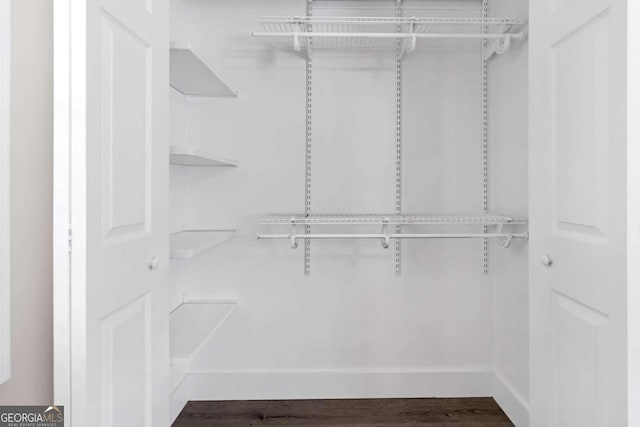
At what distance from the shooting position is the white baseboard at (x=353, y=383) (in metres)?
2.14

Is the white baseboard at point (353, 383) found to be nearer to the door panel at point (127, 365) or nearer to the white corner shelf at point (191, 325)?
the white corner shelf at point (191, 325)

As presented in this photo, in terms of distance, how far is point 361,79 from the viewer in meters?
2.13

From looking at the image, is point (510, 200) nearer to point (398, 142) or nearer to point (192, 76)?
point (398, 142)

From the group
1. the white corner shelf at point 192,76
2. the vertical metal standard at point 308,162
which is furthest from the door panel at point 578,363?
the white corner shelf at point 192,76

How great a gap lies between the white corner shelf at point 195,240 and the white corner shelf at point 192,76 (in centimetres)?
67

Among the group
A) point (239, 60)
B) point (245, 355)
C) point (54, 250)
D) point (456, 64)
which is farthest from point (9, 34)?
point (456, 64)

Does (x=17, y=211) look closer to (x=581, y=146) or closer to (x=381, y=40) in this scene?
(x=581, y=146)

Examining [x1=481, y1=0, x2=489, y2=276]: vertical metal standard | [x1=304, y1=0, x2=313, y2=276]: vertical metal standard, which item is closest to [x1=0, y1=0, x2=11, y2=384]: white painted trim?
[x1=304, y1=0, x2=313, y2=276]: vertical metal standard

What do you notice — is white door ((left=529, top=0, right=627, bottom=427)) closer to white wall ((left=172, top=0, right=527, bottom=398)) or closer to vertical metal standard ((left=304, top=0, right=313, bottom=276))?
white wall ((left=172, top=0, right=527, bottom=398))

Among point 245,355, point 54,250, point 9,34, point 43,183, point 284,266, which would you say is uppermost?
point 9,34

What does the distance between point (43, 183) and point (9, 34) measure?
308 millimetres

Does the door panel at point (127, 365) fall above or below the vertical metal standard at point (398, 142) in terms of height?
below

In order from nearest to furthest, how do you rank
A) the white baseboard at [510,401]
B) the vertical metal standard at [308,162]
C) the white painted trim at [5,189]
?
the white painted trim at [5,189]
the white baseboard at [510,401]
the vertical metal standard at [308,162]

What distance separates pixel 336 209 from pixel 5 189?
149cm
